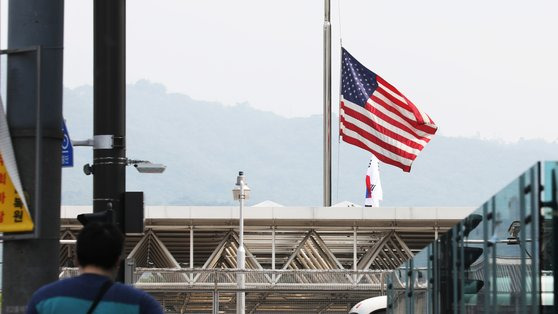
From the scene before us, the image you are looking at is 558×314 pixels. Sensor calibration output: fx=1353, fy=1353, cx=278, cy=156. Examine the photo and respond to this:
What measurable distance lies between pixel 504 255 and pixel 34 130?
12.7 ft

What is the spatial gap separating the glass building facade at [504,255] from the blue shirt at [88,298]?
3580mm

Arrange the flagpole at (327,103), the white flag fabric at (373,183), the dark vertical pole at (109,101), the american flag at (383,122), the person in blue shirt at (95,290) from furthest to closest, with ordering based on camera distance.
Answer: the white flag fabric at (373,183), the flagpole at (327,103), the american flag at (383,122), the dark vertical pole at (109,101), the person in blue shirt at (95,290)

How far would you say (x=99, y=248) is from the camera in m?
6.67

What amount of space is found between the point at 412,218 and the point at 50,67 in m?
55.7

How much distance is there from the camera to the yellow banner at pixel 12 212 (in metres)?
10.1

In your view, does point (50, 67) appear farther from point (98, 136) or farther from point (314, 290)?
point (314, 290)

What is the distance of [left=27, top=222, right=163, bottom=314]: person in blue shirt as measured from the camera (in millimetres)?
6625

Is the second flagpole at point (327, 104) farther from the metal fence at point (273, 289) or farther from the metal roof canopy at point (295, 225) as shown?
the metal roof canopy at point (295, 225)

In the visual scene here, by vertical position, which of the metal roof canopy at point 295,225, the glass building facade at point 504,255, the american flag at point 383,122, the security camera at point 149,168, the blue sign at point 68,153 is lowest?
the metal roof canopy at point 295,225

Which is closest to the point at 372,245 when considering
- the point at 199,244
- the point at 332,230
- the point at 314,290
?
the point at 332,230

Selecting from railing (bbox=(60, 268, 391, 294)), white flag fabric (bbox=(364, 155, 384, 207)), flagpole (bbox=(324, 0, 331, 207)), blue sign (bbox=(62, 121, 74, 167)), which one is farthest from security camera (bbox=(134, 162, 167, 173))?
white flag fabric (bbox=(364, 155, 384, 207))

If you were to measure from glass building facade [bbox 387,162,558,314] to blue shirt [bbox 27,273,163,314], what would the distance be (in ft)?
11.7

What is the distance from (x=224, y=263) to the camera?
7475cm

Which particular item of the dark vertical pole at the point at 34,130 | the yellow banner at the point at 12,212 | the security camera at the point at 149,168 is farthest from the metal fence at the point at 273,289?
the yellow banner at the point at 12,212
